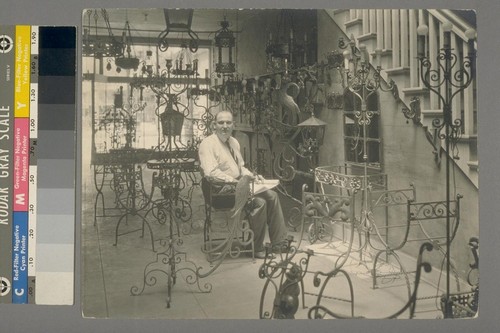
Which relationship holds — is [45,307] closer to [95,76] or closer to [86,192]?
[86,192]

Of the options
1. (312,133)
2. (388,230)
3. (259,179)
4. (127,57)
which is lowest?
(388,230)

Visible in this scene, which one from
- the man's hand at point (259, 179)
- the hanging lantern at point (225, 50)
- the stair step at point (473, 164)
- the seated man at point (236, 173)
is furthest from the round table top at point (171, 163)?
the stair step at point (473, 164)

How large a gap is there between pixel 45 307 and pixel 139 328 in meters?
0.50

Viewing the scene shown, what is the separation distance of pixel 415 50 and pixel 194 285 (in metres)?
1.58

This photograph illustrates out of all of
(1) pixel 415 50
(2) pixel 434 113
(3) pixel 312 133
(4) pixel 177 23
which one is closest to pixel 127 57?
(4) pixel 177 23

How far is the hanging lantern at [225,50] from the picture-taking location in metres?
2.88

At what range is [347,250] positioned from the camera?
9.46ft

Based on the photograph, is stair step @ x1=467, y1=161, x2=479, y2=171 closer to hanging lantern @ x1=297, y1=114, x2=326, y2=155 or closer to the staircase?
the staircase

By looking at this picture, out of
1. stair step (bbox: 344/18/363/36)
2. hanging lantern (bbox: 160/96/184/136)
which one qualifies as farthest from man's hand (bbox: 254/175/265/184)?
stair step (bbox: 344/18/363/36)

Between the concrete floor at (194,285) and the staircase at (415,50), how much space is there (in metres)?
0.72

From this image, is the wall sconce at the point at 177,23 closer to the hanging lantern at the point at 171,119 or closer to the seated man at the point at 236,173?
the hanging lantern at the point at 171,119

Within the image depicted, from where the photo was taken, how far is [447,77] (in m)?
2.87

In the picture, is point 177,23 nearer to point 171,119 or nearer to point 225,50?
point 225,50

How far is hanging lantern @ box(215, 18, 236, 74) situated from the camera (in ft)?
9.43
